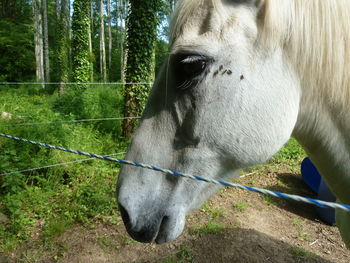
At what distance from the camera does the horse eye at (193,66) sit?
1.09 meters

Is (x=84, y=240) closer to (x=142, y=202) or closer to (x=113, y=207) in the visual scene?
(x=113, y=207)

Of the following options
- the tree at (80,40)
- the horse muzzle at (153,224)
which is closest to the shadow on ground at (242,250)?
the horse muzzle at (153,224)

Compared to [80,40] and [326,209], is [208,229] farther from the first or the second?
[80,40]

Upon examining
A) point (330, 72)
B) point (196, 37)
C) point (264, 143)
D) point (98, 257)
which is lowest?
point (98, 257)

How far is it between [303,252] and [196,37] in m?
3.27

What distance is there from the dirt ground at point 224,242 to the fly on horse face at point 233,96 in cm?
205

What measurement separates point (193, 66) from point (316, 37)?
0.59m

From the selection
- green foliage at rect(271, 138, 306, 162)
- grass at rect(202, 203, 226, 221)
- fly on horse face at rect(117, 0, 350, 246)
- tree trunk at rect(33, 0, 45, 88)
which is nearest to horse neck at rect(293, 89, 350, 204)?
fly on horse face at rect(117, 0, 350, 246)

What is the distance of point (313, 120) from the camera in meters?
1.24

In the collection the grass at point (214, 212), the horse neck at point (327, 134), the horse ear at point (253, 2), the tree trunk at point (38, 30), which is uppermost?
the tree trunk at point (38, 30)

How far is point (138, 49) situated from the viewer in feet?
18.0

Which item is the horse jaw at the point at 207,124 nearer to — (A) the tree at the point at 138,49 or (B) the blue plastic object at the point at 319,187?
(B) the blue plastic object at the point at 319,187

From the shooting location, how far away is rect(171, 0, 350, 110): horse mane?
1.11 meters

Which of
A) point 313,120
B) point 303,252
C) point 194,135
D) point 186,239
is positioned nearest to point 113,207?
point 186,239
